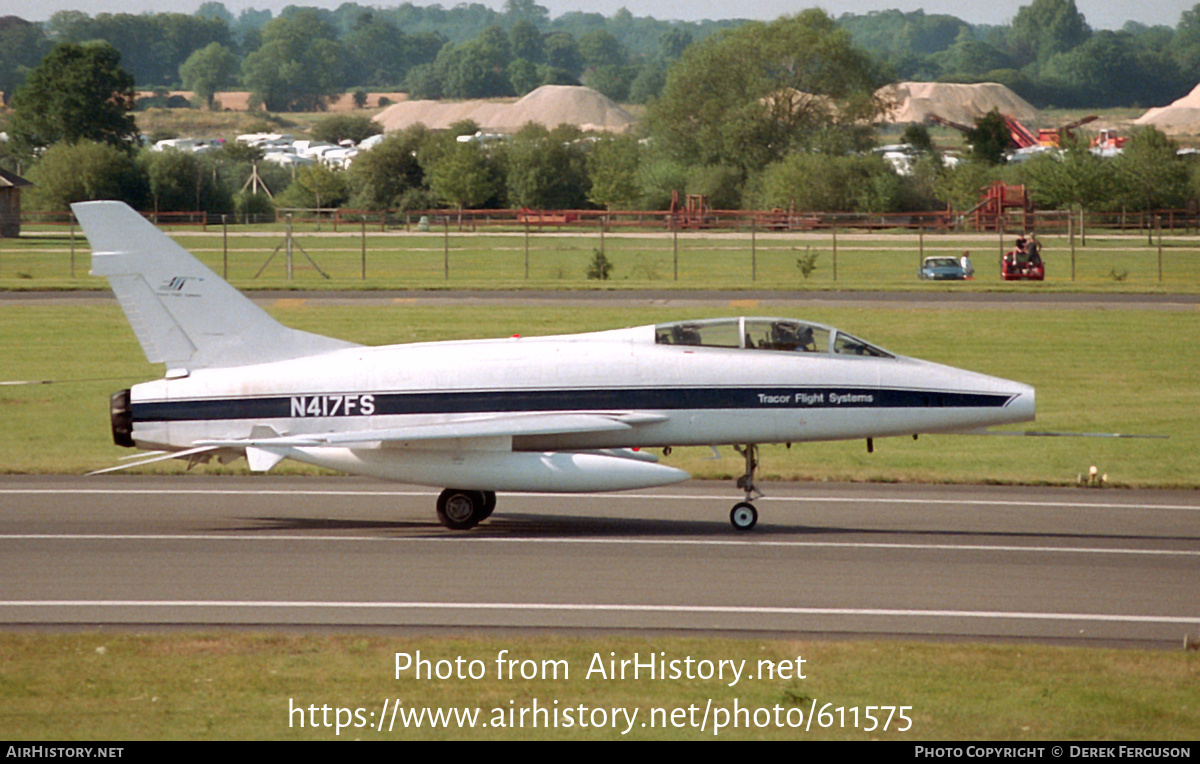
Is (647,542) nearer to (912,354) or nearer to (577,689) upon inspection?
(577,689)

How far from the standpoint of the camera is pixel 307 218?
11550 centimetres

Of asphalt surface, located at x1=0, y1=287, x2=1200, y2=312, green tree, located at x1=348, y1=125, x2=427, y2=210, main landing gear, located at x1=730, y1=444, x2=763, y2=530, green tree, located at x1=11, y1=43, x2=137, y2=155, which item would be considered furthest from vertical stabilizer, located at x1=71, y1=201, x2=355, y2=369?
green tree, located at x1=11, y1=43, x2=137, y2=155

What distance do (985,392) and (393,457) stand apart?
695cm

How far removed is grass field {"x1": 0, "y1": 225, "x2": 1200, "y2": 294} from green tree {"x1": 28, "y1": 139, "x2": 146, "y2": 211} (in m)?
6.47

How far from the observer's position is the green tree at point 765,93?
412 feet

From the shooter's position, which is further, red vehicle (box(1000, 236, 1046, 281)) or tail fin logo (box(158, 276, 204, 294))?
red vehicle (box(1000, 236, 1046, 281))

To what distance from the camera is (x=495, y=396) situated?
1656 cm

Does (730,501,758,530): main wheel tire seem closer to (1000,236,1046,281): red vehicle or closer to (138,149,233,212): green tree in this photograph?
(1000,236,1046,281): red vehicle

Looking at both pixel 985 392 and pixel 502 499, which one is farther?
pixel 502 499

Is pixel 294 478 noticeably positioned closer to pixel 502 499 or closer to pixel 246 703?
pixel 502 499

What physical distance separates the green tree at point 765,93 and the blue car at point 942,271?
2722 inches

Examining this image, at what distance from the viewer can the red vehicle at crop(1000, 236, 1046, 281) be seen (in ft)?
183

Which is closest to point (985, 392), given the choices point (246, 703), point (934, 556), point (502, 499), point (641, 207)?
point (934, 556)

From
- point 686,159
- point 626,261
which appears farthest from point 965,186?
point 626,261
